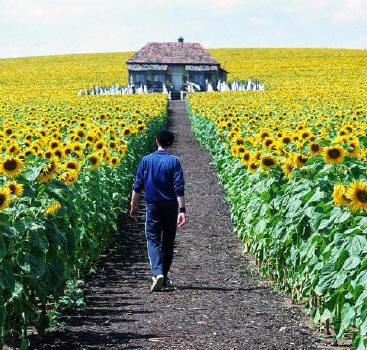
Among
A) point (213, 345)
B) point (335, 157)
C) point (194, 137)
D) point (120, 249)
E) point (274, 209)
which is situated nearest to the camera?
point (213, 345)

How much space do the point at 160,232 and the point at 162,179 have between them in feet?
2.00

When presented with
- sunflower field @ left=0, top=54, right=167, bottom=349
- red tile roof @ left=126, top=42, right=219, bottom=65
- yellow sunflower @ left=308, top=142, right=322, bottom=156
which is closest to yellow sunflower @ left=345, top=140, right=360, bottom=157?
yellow sunflower @ left=308, top=142, right=322, bottom=156

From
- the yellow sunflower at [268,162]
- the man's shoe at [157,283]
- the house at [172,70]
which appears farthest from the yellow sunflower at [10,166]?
the house at [172,70]

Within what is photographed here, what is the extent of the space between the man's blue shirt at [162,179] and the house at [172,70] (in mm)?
52510

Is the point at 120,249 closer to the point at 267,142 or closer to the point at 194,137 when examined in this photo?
the point at 267,142

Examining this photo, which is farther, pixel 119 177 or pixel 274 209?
pixel 119 177

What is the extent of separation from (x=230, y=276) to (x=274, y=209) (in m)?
1.06

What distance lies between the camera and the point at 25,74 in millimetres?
82125

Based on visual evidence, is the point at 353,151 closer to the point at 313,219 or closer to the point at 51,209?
the point at 313,219

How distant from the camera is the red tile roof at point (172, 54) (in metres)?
60.5

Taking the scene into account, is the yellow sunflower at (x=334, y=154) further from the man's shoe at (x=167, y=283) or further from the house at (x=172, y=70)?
the house at (x=172, y=70)

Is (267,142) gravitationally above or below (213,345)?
above

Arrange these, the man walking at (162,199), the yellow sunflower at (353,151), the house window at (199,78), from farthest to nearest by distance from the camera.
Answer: the house window at (199,78)
the man walking at (162,199)
the yellow sunflower at (353,151)

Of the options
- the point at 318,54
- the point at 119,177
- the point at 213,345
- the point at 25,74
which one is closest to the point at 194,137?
the point at 119,177
